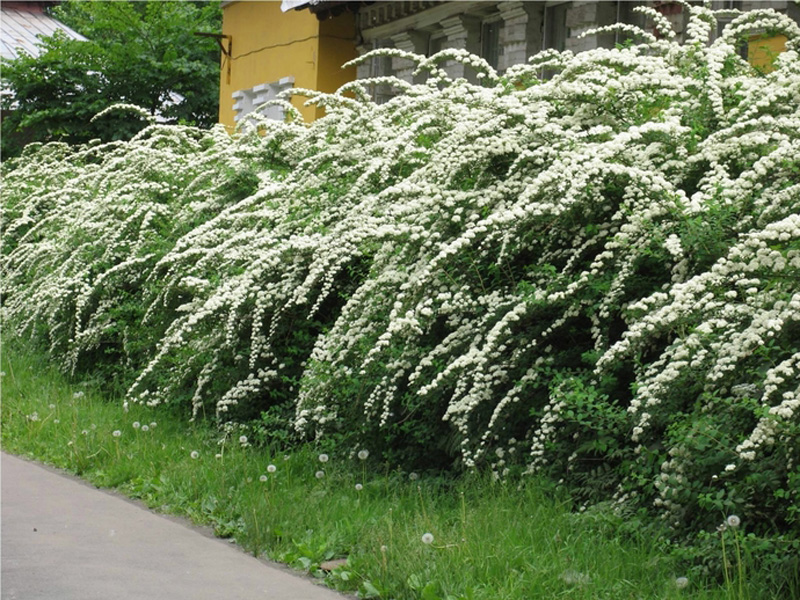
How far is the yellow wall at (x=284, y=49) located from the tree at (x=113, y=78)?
167 inches

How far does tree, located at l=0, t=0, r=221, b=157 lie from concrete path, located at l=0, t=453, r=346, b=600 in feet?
66.2

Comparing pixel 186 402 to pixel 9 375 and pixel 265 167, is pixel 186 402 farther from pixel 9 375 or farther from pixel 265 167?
pixel 9 375

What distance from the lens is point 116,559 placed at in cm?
482

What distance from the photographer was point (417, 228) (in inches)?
227

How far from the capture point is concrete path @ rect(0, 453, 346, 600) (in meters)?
4.39

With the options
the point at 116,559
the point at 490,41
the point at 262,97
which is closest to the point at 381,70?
the point at 490,41

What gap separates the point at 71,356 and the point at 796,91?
6.06m

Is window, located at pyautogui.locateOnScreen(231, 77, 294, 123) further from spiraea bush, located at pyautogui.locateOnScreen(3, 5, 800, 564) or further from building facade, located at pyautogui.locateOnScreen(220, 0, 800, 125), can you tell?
spiraea bush, located at pyautogui.locateOnScreen(3, 5, 800, 564)

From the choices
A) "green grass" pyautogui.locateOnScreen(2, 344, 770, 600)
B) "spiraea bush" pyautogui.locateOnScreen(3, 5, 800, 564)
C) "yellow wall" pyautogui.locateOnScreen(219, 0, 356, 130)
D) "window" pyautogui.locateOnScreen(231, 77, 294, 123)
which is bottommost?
"green grass" pyautogui.locateOnScreen(2, 344, 770, 600)

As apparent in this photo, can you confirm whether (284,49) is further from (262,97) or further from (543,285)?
(543,285)

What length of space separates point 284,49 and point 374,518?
1579 cm

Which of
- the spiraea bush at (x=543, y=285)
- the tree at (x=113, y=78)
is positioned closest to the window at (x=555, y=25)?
the spiraea bush at (x=543, y=285)

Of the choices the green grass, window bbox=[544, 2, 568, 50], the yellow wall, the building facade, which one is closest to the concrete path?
the green grass

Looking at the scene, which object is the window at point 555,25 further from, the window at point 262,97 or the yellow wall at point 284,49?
the window at point 262,97
